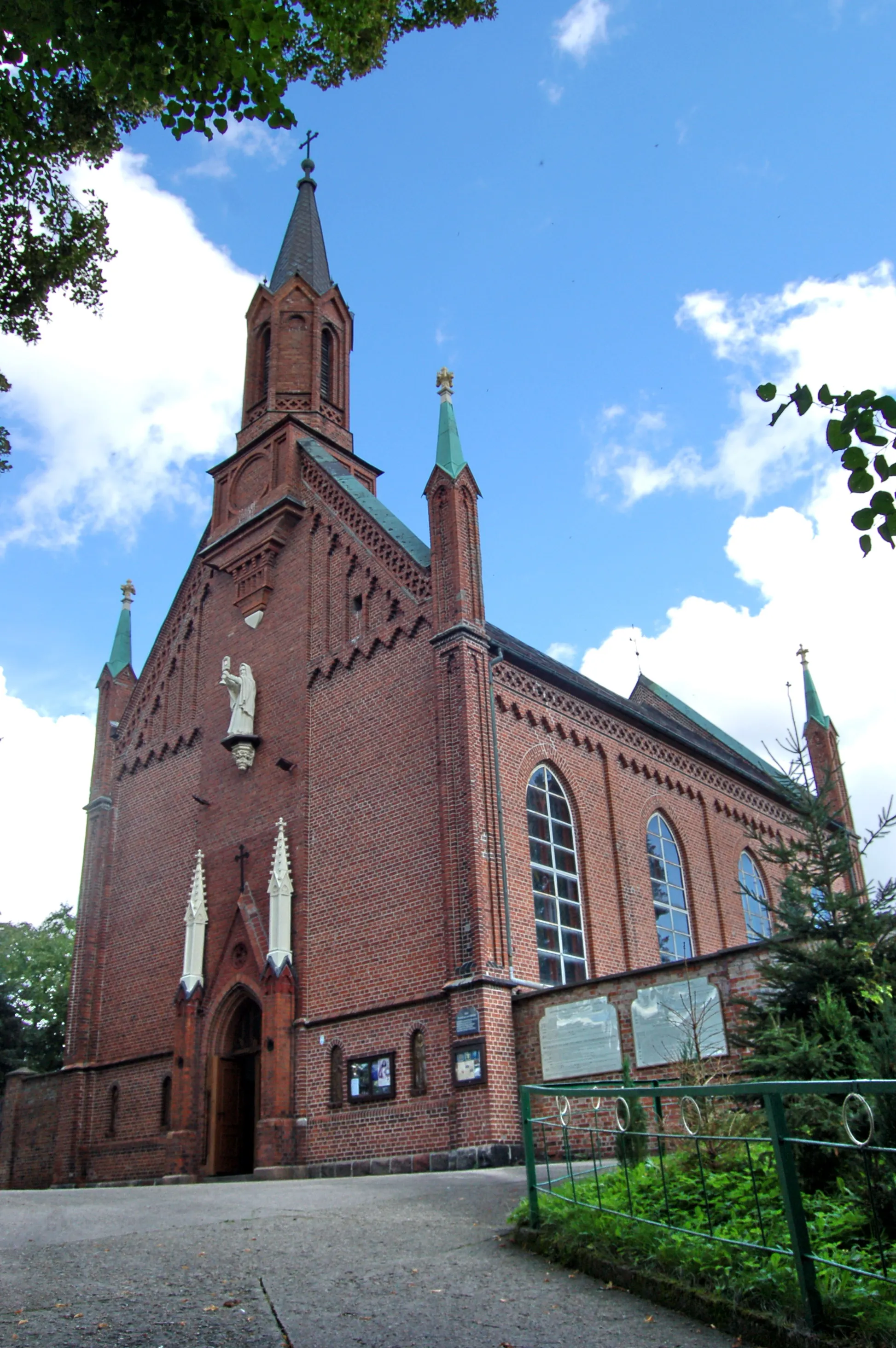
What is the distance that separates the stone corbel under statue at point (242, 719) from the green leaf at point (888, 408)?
1909cm

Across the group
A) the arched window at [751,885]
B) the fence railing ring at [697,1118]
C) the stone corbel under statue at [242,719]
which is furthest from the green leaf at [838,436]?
the arched window at [751,885]

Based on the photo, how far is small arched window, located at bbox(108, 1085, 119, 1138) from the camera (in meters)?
22.5

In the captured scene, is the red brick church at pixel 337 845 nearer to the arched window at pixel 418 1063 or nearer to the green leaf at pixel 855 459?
the arched window at pixel 418 1063

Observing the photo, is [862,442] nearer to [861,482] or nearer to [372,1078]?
[861,482]

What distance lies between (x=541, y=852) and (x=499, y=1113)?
5567 millimetres

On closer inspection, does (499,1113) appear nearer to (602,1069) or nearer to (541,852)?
(602,1069)

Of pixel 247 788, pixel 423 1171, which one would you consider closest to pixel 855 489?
pixel 423 1171

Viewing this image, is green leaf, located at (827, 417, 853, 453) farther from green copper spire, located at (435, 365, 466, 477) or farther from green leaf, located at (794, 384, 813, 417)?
green copper spire, located at (435, 365, 466, 477)

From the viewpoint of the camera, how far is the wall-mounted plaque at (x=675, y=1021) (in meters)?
14.6

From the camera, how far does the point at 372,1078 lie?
17797 millimetres

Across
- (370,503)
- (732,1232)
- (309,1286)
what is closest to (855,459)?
(732,1232)

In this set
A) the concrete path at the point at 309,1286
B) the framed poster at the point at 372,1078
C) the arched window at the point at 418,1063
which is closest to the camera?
the concrete path at the point at 309,1286

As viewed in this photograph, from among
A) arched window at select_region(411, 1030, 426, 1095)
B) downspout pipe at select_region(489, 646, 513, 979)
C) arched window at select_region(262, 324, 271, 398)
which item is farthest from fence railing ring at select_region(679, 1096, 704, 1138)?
arched window at select_region(262, 324, 271, 398)

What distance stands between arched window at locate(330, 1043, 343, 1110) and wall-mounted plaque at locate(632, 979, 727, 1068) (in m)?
5.36
